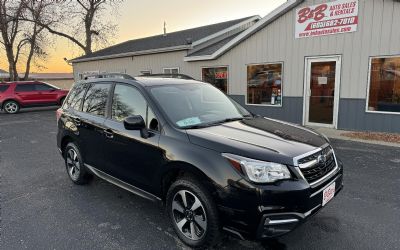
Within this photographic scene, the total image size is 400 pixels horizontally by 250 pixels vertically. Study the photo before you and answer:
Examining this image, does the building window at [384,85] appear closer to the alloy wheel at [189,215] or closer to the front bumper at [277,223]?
the front bumper at [277,223]

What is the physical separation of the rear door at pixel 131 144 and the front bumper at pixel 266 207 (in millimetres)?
987

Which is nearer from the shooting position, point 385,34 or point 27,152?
point 27,152

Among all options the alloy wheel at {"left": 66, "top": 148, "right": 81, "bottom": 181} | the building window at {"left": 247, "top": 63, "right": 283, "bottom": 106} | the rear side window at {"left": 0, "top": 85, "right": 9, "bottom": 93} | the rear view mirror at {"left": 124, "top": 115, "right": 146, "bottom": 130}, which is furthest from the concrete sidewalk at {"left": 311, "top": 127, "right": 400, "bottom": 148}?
the rear side window at {"left": 0, "top": 85, "right": 9, "bottom": 93}

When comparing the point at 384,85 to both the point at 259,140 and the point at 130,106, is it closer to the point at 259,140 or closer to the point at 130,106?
the point at 259,140

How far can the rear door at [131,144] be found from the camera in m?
3.30

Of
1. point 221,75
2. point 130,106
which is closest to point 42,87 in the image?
point 221,75

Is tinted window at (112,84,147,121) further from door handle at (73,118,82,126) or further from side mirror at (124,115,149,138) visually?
door handle at (73,118,82,126)

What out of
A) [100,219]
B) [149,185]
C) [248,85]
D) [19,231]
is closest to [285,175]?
[149,185]

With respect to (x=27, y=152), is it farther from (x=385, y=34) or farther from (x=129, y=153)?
(x=385, y=34)

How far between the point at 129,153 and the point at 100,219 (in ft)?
3.09

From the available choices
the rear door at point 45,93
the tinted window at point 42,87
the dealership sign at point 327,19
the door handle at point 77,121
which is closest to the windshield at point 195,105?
the door handle at point 77,121

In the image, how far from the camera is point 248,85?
11.6m

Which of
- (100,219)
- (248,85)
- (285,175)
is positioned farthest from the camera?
(248,85)

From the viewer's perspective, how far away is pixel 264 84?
36.3 feet
